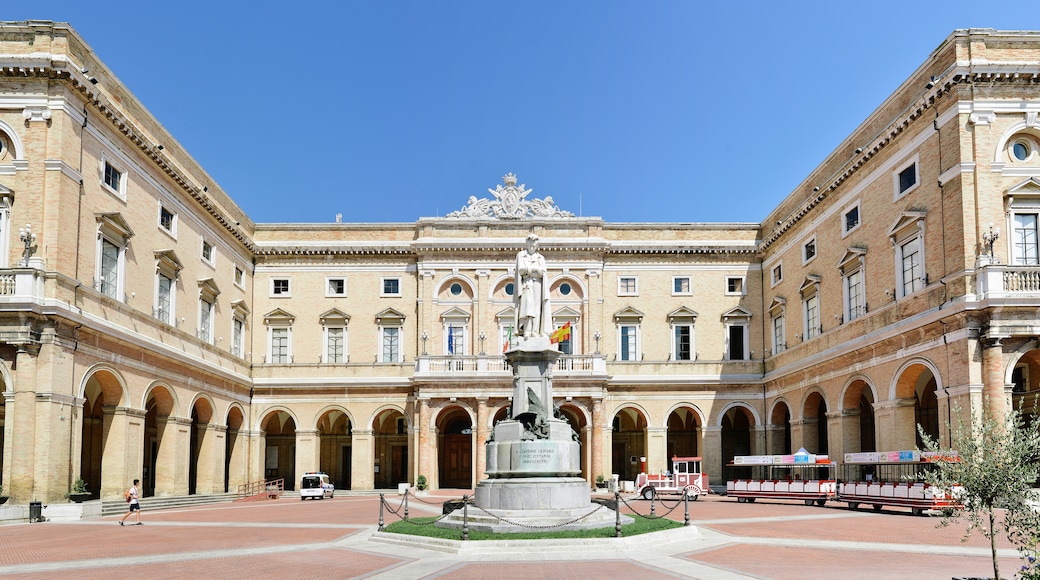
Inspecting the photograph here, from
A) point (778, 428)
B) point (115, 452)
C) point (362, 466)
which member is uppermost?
point (778, 428)

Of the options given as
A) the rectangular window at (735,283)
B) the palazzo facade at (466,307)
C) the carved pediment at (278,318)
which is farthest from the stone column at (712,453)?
the carved pediment at (278,318)

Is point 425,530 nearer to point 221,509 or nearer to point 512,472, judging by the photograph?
point 512,472

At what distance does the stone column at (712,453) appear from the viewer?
4928cm

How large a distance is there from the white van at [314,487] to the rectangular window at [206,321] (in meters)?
7.97

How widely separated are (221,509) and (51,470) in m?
9.00

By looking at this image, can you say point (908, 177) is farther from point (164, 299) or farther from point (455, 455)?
point (455, 455)

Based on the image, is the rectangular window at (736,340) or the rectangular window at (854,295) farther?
the rectangular window at (736,340)

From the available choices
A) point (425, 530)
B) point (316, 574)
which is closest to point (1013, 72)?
point (425, 530)

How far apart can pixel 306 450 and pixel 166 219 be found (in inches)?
618

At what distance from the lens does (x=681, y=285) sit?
51156 millimetres

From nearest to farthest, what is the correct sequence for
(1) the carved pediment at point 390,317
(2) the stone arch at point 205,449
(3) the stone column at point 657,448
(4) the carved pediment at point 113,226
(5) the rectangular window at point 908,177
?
(4) the carved pediment at point 113,226, (5) the rectangular window at point 908,177, (2) the stone arch at point 205,449, (3) the stone column at point 657,448, (1) the carved pediment at point 390,317

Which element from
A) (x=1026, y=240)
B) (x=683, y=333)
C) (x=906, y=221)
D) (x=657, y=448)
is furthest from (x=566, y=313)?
(x=1026, y=240)

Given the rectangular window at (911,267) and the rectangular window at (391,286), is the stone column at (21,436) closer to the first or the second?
the rectangular window at (391,286)

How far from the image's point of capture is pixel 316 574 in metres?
15.8
